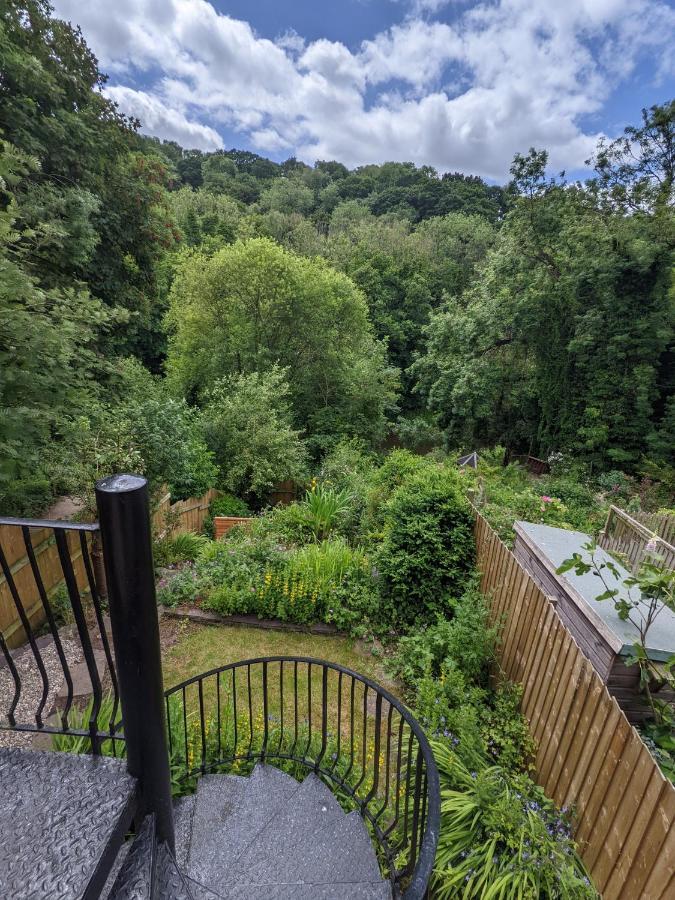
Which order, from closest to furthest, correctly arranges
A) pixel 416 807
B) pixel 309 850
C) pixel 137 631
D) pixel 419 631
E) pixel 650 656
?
pixel 137 631, pixel 416 807, pixel 309 850, pixel 650 656, pixel 419 631

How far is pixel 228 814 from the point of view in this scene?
2.48 m

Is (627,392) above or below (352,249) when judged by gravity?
below

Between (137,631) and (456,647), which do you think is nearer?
(137,631)

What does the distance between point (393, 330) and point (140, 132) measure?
1662cm

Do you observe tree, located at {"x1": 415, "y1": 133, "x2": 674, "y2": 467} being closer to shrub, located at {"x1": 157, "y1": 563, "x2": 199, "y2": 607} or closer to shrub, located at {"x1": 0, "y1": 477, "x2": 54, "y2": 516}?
shrub, located at {"x1": 157, "y1": 563, "x2": 199, "y2": 607}

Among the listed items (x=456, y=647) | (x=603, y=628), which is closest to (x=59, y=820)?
(x=603, y=628)

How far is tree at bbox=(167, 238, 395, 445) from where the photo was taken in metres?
13.8

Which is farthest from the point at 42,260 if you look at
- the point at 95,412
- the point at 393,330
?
the point at 393,330

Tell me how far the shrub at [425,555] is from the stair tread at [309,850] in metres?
2.39

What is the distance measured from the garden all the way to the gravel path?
100cm

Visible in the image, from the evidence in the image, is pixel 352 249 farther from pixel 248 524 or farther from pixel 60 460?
pixel 60 460

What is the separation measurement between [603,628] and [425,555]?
2.03 m

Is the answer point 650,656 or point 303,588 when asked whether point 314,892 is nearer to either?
point 650,656

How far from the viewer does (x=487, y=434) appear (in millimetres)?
16891
